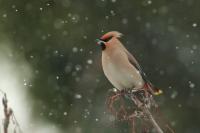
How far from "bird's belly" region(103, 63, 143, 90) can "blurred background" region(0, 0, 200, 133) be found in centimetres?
364

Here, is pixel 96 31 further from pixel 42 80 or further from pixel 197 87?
pixel 197 87

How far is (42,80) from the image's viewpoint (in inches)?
310

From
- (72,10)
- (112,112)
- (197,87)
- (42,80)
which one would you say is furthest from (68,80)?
(112,112)

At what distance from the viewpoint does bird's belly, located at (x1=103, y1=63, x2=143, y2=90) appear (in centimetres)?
375

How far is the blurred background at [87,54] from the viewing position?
780 cm

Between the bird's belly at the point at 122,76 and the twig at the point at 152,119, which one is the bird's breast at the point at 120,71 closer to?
the bird's belly at the point at 122,76

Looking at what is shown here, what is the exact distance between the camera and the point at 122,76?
150 inches

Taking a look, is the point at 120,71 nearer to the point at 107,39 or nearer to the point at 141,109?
the point at 107,39

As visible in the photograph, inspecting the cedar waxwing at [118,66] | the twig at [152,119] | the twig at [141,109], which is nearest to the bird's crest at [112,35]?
the cedar waxwing at [118,66]

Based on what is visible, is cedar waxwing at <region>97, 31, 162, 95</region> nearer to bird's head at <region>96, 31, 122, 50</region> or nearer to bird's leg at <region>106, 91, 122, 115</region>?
bird's head at <region>96, 31, 122, 50</region>

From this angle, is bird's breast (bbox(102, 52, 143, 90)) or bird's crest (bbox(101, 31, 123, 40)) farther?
bird's breast (bbox(102, 52, 143, 90))

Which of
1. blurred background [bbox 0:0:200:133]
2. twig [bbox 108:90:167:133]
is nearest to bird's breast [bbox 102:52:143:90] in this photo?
twig [bbox 108:90:167:133]

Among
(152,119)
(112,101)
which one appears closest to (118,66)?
(112,101)

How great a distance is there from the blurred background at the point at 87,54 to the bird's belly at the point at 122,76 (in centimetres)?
364
